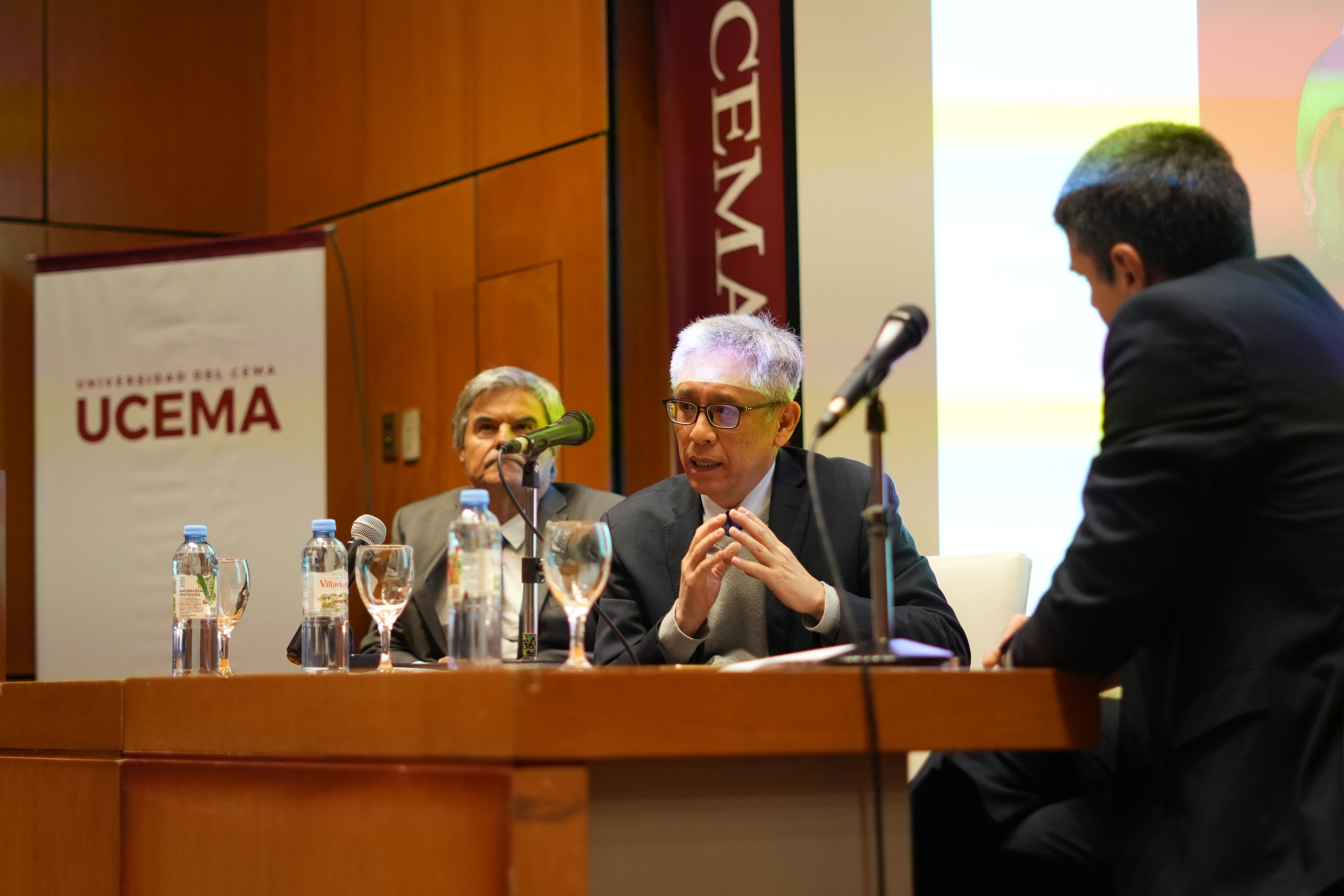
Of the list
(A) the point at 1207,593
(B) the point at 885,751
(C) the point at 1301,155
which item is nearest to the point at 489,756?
(B) the point at 885,751

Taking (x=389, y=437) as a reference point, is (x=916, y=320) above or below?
below

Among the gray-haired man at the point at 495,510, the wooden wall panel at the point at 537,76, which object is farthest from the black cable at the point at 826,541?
the wooden wall panel at the point at 537,76

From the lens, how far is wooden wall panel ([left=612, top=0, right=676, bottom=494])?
434cm

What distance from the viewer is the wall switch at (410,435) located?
16.4ft

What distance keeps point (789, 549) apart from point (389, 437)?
2.98 metres

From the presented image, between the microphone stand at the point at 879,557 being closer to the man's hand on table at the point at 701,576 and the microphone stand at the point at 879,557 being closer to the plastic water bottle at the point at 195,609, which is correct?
the man's hand on table at the point at 701,576

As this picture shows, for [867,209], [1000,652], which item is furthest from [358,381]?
[1000,652]

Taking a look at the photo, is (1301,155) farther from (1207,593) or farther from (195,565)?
(195,565)

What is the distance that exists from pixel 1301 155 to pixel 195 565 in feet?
8.41

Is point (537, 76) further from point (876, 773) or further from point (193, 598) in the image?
point (876, 773)

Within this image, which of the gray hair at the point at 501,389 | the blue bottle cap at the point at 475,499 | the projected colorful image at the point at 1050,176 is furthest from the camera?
the gray hair at the point at 501,389

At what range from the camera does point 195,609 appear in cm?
218

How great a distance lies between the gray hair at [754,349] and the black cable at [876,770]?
47.3 inches

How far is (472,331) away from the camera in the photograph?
4.82 m
